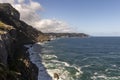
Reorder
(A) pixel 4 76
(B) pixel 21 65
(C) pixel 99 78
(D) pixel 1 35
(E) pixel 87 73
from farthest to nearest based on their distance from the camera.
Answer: (E) pixel 87 73
(C) pixel 99 78
(B) pixel 21 65
(D) pixel 1 35
(A) pixel 4 76

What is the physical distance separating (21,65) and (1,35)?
1017cm

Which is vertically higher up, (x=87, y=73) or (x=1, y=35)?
(x=1, y=35)

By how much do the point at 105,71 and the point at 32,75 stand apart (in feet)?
84.6

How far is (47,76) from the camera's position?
6228 cm

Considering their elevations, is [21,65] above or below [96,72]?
above

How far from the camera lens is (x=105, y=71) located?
7000 cm

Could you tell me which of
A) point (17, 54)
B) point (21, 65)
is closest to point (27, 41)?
point (17, 54)

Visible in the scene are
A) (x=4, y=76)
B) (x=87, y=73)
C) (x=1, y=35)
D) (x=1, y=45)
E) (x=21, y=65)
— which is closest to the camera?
(x=4, y=76)

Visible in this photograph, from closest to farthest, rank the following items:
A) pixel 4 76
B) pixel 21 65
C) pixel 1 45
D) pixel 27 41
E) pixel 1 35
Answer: pixel 4 76 → pixel 1 45 → pixel 1 35 → pixel 21 65 → pixel 27 41

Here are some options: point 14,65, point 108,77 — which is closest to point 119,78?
point 108,77

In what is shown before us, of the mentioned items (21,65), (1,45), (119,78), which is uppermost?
(1,45)

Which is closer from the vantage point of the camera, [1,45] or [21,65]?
[1,45]

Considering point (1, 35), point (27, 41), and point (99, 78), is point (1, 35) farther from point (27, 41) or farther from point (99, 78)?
point (27, 41)

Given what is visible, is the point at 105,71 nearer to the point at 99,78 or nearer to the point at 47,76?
the point at 99,78
